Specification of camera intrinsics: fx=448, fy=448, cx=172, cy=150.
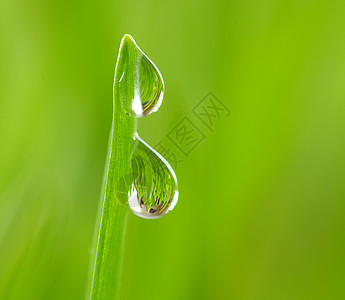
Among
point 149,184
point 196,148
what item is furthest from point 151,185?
point 196,148

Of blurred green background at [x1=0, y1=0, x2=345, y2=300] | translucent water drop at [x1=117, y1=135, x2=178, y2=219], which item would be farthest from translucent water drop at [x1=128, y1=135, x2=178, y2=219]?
blurred green background at [x1=0, y1=0, x2=345, y2=300]

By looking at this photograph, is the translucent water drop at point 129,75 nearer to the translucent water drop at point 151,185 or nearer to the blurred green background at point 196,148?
the translucent water drop at point 151,185

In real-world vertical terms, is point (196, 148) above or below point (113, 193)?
above

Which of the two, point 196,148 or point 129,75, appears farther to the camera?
point 196,148

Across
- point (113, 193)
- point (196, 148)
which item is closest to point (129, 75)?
point (113, 193)

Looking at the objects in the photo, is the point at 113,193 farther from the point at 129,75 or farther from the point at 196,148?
the point at 196,148

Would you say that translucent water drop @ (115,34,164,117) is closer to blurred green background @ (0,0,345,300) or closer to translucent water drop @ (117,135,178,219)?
translucent water drop @ (117,135,178,219)
